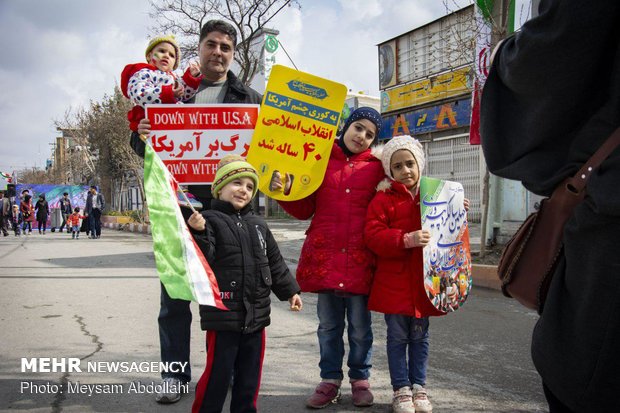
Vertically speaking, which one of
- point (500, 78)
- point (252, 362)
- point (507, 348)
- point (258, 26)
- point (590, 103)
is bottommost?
point (507, 348)

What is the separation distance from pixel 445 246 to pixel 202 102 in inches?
68.2

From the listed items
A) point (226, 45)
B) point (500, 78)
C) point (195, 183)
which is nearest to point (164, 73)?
point (226, 45)

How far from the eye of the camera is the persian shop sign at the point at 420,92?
56.2 feet

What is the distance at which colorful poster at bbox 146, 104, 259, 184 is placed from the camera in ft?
10.3

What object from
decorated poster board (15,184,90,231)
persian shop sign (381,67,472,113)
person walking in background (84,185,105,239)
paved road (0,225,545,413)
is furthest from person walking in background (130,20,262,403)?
decorated poster board (15,184,90,231)

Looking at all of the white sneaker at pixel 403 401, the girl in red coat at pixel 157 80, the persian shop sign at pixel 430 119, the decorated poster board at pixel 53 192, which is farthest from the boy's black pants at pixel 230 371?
the decorated poster board at pixel 53 192

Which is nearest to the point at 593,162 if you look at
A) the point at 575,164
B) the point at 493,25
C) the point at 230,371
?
the point at 575,164

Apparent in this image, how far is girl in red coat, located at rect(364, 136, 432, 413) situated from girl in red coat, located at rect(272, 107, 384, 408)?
12 centimetres

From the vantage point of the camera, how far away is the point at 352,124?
330cm

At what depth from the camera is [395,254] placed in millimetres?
2986

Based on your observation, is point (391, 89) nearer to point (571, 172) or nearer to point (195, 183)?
point (195, 183)

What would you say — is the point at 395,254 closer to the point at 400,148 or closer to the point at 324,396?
the point at 400,148

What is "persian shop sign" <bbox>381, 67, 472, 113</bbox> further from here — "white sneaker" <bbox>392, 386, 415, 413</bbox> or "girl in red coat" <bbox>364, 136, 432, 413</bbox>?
"white sneaker" <bbox>392, 386, 415, 413</bbox>

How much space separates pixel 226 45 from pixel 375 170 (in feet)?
3.94
